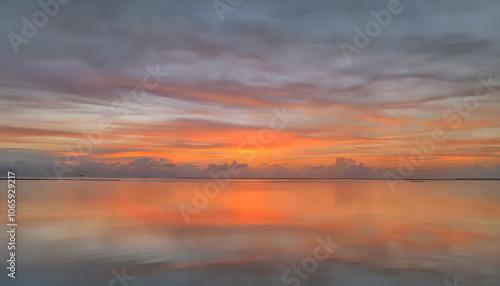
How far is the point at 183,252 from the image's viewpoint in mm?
16906

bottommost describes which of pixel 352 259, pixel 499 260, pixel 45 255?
pixel 499 260

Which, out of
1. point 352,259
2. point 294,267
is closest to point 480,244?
point 352,259

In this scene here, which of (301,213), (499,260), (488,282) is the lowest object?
(488,282)

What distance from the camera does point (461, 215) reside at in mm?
30641

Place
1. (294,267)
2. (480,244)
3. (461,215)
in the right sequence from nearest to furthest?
(294,267) < (480,244) < (461,215)

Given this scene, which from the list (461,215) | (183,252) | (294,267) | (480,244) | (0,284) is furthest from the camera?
(461,215)

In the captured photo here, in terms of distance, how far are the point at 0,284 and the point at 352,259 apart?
13.2m

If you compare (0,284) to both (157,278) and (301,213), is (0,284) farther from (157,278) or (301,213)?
(301,213)

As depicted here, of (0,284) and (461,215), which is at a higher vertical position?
(461,215)

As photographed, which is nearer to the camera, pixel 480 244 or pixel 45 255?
pixel 45 255

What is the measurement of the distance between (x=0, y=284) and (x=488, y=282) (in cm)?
1676

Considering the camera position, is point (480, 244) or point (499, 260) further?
point (480, 244)

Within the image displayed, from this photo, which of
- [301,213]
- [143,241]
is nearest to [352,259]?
[143,241]

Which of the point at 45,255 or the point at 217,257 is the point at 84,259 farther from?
the point at 217,257
